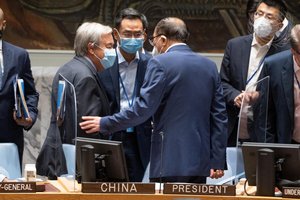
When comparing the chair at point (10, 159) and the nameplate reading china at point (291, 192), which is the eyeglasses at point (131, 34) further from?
the nameplate reading china at point (291, 192)

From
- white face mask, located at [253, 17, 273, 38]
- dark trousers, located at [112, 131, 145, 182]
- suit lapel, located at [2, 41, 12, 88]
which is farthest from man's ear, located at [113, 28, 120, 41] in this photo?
white face mask, located at [253, 17, 273, 38]

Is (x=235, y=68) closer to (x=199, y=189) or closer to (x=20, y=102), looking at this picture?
(x=20, y=102)

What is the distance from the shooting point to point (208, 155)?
7.83 m

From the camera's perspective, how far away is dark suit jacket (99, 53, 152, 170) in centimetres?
843

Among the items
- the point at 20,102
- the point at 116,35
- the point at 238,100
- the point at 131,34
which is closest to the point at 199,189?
the point at 238,100

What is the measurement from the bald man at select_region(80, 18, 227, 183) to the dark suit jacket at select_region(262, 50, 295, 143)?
0.61m

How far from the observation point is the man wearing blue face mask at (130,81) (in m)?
8.45

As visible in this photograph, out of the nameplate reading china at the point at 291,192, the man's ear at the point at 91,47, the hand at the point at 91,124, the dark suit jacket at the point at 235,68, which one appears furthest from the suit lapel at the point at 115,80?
the nameplate reading china at the point at 291,192

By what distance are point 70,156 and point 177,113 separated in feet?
2.81

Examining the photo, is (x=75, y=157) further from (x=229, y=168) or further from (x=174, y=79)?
(x=229, y=168)

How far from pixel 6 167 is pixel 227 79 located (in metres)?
2.05

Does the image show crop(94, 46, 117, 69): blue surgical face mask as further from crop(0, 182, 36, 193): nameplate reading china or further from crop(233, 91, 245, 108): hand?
crop(0, 182, 36, 193): nameplate reading china

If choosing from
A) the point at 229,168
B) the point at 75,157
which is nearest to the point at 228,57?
the point at 229,168

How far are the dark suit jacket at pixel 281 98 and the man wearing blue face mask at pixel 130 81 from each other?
0.95 meters
